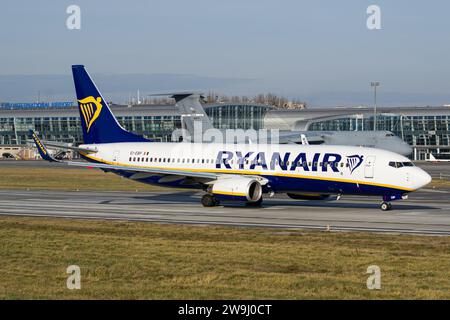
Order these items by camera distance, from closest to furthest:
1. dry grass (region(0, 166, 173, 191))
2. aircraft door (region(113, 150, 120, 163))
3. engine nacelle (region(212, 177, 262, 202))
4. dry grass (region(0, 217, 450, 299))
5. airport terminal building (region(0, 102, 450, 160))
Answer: dry grass (region(0, 217, 450, 299)) → engine nacelle (region(212, 177, 262, 202)) → aircraft door (region(113, 150, 120, 163)) → dry grass (region(0, 166, 173, 191)) → airport terminal building (region(0, 102, 450, 160))

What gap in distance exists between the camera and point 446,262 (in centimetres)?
2392

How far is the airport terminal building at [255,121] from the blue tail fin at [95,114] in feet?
327

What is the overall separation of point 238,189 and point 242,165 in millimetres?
2569

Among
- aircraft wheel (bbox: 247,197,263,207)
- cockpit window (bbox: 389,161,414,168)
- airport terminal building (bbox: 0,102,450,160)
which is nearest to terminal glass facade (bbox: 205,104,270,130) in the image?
airport terminal building (bbox: 0,102,450,160)

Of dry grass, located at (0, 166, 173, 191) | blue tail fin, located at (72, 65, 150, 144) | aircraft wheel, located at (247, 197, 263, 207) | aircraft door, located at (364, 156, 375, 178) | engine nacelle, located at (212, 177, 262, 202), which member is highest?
blue tail fin, located at (72, 65, 150, 144)

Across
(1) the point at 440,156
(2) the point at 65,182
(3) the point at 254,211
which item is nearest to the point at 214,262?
(3) the point at 254,211

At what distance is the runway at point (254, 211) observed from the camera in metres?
35.6

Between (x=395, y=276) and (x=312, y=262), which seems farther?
(x=312, y=262)

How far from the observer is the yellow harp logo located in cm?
5109

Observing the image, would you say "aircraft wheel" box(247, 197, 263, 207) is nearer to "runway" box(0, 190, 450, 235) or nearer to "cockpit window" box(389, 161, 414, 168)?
"runway" box(0, 190, 450, 235)

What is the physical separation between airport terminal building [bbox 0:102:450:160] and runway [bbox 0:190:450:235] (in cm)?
9538

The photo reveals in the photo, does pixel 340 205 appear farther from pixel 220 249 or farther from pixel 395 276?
pixel 395 276

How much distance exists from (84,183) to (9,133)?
4325 inches
